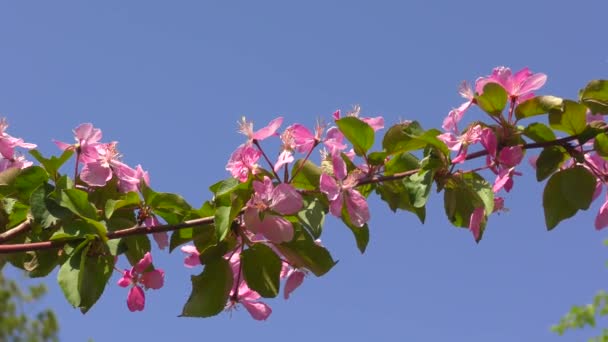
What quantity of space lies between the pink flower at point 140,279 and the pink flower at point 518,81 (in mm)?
567

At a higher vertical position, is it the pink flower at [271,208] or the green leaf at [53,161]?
the green leaf at [53,161]

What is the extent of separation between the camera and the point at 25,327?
12359 millimetres

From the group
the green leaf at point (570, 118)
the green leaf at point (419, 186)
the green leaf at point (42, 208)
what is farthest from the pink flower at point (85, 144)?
the green leaf at point (570, 118)

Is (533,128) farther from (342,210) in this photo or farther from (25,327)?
(25,327)

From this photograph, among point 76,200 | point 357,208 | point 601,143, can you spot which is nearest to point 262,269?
point 357,208

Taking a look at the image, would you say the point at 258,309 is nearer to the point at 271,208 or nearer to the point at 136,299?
the point at 136,299

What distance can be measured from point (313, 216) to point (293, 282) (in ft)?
0.79

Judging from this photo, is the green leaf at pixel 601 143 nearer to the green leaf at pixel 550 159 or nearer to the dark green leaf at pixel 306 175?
the green leaf at pixel 550 159

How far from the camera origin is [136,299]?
1330 mm

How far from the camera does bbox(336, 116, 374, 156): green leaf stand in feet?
3.97

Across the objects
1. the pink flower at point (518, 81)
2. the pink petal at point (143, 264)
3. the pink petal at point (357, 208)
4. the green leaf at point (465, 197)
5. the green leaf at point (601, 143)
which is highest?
the pink flower at point (518, 81)

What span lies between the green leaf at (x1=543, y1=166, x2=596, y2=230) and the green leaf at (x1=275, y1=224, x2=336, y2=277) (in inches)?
13.4

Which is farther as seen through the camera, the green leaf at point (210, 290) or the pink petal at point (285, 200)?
the green leaf at point (210, 290)

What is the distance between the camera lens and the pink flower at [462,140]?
122 centimetres
